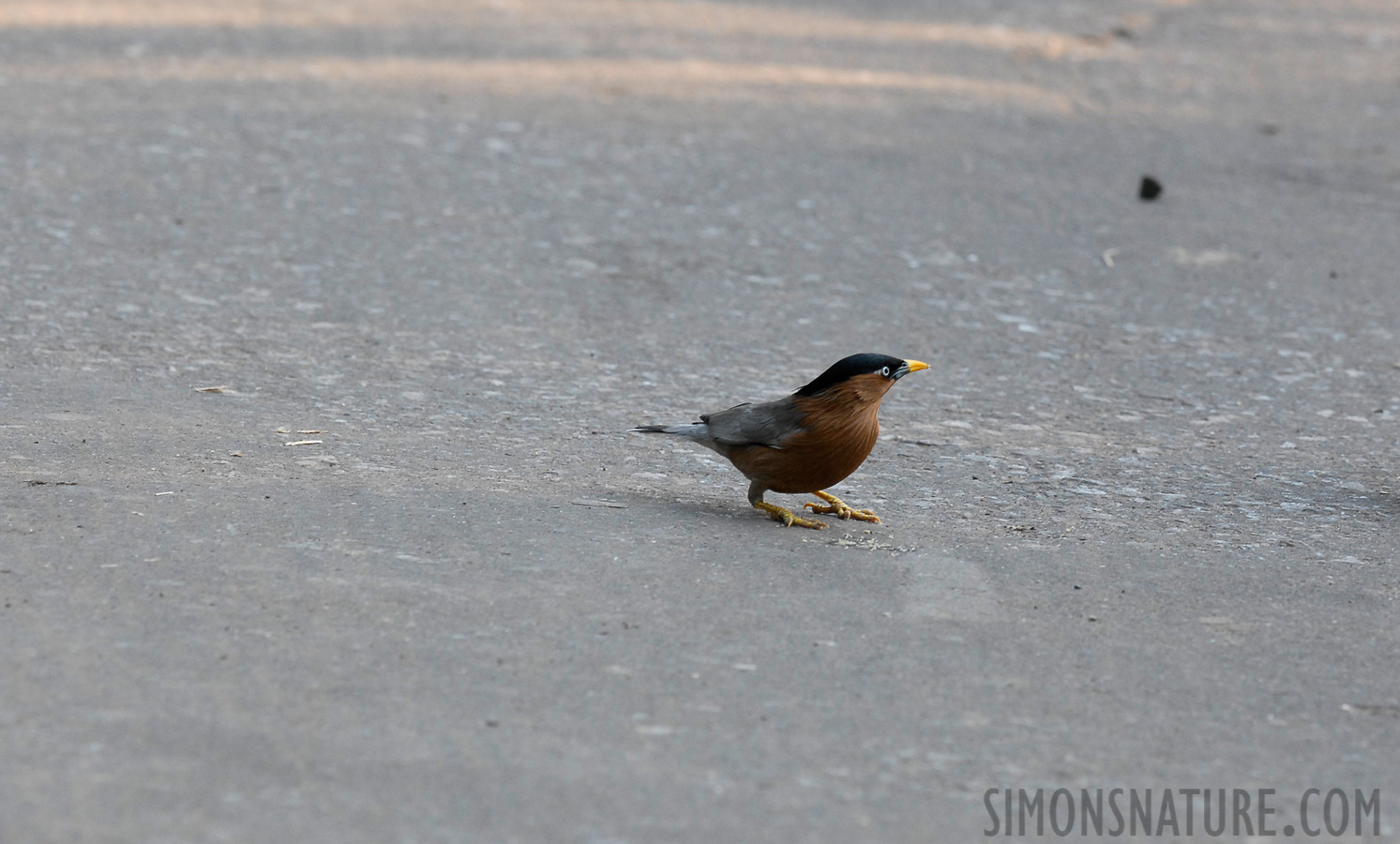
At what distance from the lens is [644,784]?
10.6 ft

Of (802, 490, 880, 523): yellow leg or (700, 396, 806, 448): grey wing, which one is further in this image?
(802, 490, 880, 523): yellow leg

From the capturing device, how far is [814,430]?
15.7 ft

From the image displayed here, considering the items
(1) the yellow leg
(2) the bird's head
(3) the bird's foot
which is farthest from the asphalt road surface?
(2) the bird's head

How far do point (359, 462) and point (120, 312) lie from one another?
2026 millimetres

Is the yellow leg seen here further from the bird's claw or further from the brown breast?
the brown breast

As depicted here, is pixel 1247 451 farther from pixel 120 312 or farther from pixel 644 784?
pixel 120 312

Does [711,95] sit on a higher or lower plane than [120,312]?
Answer: higher

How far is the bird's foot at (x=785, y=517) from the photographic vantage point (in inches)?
196

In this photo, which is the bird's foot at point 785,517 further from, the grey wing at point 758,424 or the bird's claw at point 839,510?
the grey wing at point 758,424

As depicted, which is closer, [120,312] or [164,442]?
[164,442]

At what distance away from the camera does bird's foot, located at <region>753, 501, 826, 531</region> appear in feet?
16.3

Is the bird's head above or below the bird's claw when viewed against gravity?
above

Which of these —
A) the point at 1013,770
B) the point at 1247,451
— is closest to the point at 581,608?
the point at 1013,770

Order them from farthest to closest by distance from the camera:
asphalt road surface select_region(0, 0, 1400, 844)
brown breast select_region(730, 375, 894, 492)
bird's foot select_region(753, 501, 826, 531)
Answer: bird's foot select_region(753, 501, 826, 531)
brown breast select_region(730, 375, 894, 492)
asphalt road surface select_region(0, 0, 1400, 844)
